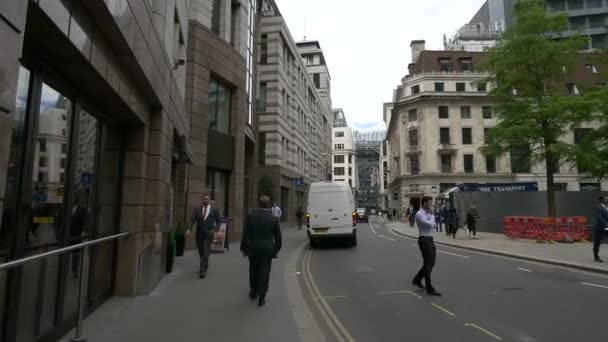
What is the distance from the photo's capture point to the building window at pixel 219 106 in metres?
17.9

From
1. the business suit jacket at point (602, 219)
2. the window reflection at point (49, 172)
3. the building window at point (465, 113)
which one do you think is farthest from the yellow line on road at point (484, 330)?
the building window at point (465, 113)

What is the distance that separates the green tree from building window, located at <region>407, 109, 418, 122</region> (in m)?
35.9

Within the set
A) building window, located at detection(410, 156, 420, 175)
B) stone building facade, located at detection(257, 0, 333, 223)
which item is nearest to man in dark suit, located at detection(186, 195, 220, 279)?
stone building facade, located at detection(257, 0, 333, 223)

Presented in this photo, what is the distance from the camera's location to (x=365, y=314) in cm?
625

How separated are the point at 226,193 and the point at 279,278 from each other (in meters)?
10.3

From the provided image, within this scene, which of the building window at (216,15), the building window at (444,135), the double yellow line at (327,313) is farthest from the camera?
the building window at (444,135)

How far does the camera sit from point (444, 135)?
187 feet

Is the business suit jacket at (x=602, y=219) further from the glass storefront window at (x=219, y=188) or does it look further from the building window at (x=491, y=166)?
the building window at (x=491, y=166)

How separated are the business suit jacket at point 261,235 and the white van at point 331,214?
9.69 meters

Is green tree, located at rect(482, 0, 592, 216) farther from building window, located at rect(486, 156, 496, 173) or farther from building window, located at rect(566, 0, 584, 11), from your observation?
building window, located at rect(566, 0, 584, 11)

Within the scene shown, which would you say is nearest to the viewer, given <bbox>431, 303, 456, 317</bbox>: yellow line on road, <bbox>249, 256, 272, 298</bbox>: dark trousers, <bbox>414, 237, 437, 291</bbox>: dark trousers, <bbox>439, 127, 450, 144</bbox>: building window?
<bbox>431, 303, 456, 317</bbox>: yellow line on road

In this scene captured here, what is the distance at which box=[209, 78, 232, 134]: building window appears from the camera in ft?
58.7

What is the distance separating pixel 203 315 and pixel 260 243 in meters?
1.45

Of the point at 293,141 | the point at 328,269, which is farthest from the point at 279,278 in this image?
the point at 293,141
